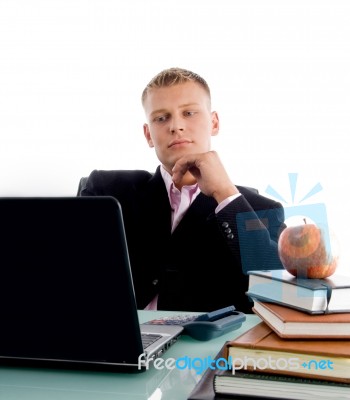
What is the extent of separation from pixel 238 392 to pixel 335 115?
226 cm

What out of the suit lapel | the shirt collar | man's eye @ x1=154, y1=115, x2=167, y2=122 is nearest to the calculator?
the suit lapel

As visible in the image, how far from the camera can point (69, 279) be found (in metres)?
0.70

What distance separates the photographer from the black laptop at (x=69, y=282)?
670 millimetres

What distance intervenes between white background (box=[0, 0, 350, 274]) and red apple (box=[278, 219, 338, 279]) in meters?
1.76

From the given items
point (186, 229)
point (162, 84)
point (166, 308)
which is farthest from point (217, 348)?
point (162, 84)

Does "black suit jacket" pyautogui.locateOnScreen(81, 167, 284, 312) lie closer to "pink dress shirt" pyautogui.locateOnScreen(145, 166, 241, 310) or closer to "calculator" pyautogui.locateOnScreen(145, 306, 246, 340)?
"pink dress shirt" pyautogui.locateOnScreen(145, 166, 241, 310)

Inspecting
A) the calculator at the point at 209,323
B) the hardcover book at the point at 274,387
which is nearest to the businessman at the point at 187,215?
the calculator at the point at 209,323

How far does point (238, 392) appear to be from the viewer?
0.64 metres

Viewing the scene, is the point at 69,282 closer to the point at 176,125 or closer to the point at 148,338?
the point at 148,338

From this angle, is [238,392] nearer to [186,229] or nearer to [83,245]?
[83,245]

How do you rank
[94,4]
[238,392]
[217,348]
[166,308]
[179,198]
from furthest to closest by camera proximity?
1. [94,4]
2. [179,198]
3. [166,308]
4. [217,348]
5. [238,392]

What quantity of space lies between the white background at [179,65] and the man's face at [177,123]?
97 cm

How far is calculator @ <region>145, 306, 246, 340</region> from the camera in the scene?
94 cm

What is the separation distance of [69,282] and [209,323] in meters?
0.35
